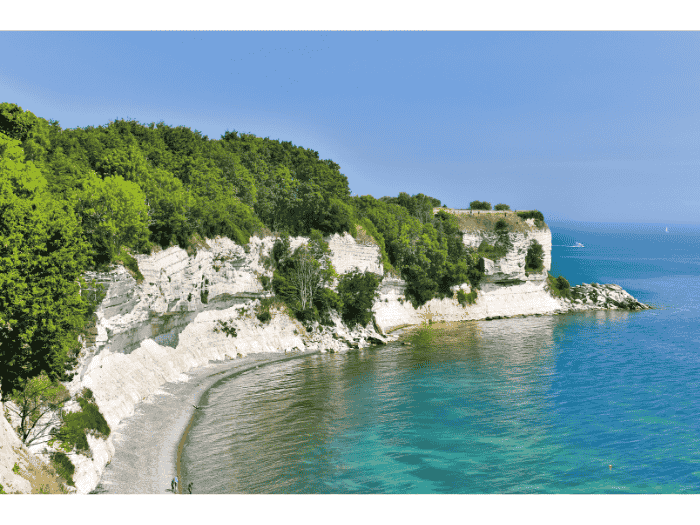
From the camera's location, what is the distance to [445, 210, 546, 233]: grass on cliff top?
317 ft

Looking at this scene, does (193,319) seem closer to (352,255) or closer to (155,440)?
(155,440)

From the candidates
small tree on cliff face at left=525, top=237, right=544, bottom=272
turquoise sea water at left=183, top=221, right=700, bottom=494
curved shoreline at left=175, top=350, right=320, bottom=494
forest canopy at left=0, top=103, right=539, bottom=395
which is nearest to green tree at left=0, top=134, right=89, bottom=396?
forest canopy at left=0, top=103, right=539, bottom=395

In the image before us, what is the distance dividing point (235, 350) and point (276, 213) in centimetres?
2128

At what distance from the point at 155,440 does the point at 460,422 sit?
20936mm

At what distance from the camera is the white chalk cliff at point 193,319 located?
31266 mm

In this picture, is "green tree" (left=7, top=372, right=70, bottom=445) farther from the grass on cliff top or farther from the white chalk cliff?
the grass on cliff top

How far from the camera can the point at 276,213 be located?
65.2 m

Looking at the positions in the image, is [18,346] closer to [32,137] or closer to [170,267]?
[170,267]

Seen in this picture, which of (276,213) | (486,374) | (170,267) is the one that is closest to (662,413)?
(486,374)

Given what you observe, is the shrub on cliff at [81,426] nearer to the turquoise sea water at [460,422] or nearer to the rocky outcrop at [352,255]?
A: the turquoise sea water at [460,422]

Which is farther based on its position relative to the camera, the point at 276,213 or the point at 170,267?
the point at 276,213

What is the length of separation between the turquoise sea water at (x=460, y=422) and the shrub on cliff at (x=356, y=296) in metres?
6.31

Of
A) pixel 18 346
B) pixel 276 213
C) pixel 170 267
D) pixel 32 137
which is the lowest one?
pixel 18 346

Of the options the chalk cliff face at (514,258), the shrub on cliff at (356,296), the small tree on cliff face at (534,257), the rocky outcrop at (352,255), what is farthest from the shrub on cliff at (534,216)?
the shrub on cliff at (356,296)
